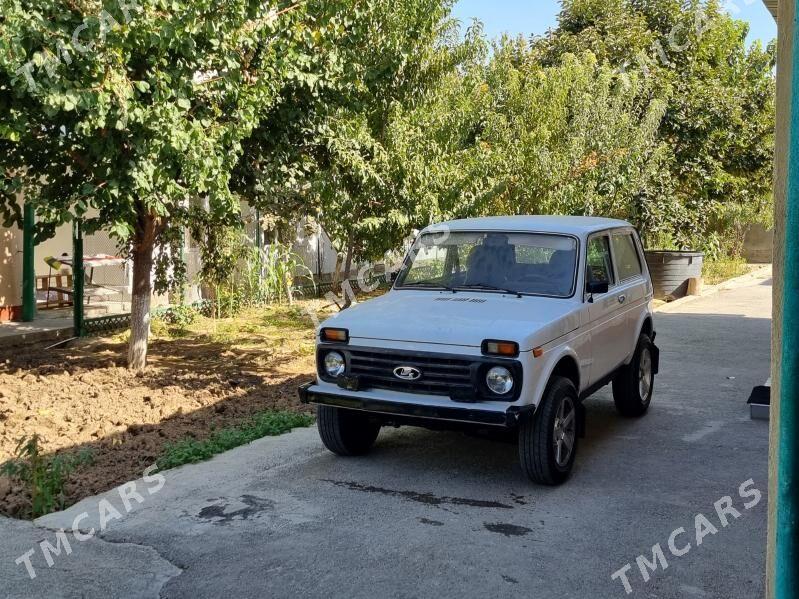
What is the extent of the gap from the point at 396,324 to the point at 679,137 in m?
16.4

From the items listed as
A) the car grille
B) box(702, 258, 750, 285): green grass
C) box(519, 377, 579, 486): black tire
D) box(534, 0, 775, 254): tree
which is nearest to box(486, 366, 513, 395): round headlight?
the car grille

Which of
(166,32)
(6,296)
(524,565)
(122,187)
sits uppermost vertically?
(166,32)

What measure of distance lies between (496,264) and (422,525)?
8.35 feet

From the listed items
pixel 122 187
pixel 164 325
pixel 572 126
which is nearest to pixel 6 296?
pixel 164 325

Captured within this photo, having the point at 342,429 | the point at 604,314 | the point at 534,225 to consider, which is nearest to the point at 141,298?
the point at 342,429

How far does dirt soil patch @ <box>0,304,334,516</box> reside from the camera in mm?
7094

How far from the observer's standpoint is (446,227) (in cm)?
767

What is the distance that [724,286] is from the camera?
877 inches

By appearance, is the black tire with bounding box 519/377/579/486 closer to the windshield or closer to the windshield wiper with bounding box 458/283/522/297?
the windshield wiper with bounding box 458/283/522/297

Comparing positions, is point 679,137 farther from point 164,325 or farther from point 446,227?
point 446,227

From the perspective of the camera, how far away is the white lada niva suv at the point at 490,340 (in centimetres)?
→ 598

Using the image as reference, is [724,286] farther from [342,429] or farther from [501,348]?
[501,348]

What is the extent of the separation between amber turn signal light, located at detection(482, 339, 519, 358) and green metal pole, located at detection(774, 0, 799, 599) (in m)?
4.08

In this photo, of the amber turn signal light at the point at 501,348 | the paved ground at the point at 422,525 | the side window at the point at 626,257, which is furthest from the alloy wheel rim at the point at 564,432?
the side window at the point at 626,257
